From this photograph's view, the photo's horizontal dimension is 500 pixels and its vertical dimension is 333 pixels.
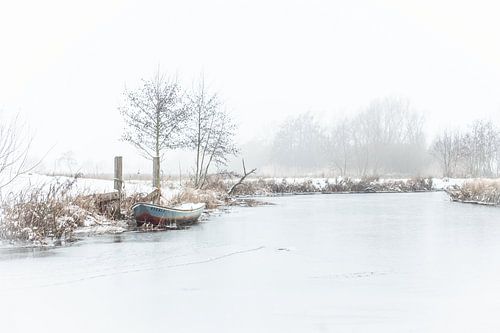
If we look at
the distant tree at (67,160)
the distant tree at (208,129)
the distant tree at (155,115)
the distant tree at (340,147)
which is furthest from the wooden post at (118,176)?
the distant tree at (340,147)

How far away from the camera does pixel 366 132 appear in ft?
217

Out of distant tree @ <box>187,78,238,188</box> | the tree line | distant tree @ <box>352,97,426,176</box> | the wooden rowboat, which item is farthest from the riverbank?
distant tree @ <box>352,97,426,176</box>

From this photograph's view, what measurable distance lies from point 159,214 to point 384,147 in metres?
50.6

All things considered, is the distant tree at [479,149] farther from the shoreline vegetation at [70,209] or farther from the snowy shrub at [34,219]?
the snowy shrub at [34,219]

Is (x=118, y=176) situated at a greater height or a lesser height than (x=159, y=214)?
greater

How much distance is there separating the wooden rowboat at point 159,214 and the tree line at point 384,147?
39817 millimetres

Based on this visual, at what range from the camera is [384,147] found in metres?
63.0

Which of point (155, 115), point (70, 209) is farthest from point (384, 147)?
point (70, 209)

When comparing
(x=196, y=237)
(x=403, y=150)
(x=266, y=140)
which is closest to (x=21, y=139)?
(x=196, y=237)

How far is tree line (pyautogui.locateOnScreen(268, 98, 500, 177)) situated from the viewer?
57.1 meters

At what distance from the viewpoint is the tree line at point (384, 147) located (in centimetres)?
5706

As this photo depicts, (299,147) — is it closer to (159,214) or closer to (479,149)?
(479,149)

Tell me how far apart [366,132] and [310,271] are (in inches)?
2322

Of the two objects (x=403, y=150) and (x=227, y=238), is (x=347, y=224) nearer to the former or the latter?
(x=227, y=238)
